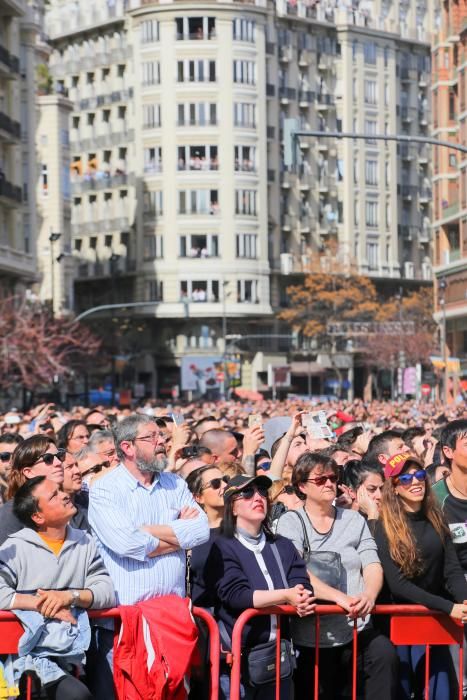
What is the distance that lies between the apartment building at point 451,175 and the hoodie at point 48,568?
6150 centimetres

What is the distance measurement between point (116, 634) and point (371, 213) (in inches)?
4018

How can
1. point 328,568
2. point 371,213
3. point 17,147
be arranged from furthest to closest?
point 371,213
point 17,147
point 328,568

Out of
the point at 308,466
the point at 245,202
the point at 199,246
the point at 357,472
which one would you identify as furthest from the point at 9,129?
the point at 308,466

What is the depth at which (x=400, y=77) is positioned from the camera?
11244cm

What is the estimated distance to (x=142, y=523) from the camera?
8.52 m

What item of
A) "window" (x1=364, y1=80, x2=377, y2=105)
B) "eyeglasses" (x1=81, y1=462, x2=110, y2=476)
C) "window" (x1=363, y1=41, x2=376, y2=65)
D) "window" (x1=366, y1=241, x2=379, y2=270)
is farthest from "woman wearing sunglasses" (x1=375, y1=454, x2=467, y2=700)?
"window" (x1=363, y1=41, x2=376, y2=65)

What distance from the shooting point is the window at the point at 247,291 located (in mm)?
100500

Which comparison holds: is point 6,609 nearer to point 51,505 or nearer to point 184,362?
point 51,505

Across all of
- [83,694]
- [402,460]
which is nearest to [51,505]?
[83,694]

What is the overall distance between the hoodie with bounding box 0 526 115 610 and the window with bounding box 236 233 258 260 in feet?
303

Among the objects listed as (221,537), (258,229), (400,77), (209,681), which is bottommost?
(209,681)

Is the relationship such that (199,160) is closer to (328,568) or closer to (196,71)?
(196,71)

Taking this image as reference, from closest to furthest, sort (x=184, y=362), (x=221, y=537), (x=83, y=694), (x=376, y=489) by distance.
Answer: (x=83, y=694), (x=221, y=537), (x=376, y=489), (x=184, y=362)

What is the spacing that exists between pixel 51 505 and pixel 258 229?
9357 centimetres
